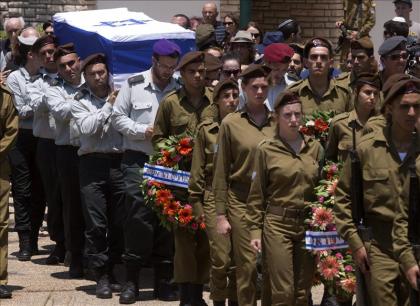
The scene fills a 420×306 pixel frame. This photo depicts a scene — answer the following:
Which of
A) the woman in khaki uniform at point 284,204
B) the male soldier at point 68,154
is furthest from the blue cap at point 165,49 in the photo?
the woman in khaki uniform at point 284,204

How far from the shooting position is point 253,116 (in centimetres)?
1012

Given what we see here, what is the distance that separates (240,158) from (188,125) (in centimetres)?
140

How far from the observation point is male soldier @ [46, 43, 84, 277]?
42.6 feet

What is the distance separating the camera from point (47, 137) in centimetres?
1366

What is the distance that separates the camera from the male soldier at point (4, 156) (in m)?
11.7

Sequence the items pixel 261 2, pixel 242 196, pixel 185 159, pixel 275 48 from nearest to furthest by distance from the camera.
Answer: pixel 242 196
pixel 185 159
pixel 275 48
pixel 261 2

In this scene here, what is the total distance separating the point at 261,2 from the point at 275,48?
15058 millimetres

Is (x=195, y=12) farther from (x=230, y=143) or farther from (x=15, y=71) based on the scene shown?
(x=230, y=143)

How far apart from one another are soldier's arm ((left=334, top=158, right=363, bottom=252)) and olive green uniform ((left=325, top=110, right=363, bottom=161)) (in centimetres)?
168

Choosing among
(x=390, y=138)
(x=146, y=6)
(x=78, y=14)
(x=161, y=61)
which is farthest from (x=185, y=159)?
(x=146, y=6)

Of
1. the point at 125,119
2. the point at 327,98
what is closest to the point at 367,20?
the point at 327,98

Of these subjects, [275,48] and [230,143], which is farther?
[275,48]

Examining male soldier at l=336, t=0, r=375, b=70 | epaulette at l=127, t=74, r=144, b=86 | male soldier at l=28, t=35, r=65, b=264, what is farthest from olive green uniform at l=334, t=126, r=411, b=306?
male soldier at l=336, t=0, r=375, b=70

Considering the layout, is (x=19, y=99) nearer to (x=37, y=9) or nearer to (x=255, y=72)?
(x=255, y=72)
